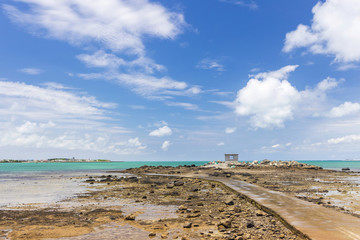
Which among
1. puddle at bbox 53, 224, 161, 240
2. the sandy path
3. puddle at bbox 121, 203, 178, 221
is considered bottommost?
puddle at bbox 121, 203, 178, 221

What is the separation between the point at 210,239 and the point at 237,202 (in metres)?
8.54

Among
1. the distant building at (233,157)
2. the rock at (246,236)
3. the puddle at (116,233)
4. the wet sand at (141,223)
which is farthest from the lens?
the distant building at (233,157)

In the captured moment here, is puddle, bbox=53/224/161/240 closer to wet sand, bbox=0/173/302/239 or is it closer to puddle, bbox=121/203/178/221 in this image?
wet sand, bbox=0/173/302/239

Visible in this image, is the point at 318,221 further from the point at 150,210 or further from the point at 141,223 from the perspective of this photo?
the point at 150,210

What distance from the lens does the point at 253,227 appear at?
10.9 meters

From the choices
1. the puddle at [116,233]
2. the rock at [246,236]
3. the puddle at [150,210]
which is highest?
the rock at [246,236]

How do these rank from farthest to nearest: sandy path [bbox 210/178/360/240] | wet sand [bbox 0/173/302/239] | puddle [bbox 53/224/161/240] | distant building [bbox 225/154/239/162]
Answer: distant building [bbox 225/154/239/162]
wet sand [bbox 0/173/302/239]
puddle [bbox 53/224/161/240]
sandy path [bbox 210/178/360/240]

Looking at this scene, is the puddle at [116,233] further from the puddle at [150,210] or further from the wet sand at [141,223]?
the puddle at [150,210]

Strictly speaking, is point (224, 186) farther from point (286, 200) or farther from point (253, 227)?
point (253, 227)

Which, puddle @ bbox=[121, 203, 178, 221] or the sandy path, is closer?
the sandy path

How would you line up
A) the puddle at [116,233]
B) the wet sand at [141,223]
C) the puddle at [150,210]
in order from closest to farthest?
the puddle at [116,233] → the wet sand at [141,223] → the puddle at [150,210]

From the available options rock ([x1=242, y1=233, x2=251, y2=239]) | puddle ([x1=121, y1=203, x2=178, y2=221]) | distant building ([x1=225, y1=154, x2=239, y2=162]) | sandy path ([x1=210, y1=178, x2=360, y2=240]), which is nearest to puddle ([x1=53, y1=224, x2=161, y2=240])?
puddle ([x1=121, y1=203, x2=178, y2=221])

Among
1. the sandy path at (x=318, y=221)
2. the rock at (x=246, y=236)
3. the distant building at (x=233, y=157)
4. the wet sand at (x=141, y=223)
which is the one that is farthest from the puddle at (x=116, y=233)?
the distant building at (x=233, y=157)

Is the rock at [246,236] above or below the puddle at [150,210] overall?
above
